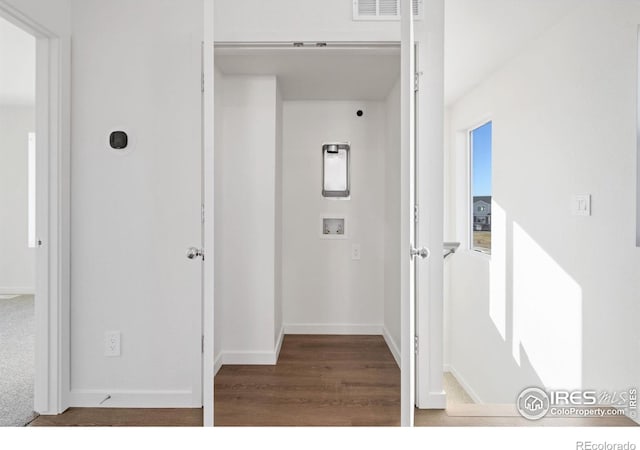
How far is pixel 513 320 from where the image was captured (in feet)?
9.02

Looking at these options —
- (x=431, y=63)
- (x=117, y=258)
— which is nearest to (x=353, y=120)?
(x=431, y=63)

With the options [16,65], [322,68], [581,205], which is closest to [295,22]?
[322,68]

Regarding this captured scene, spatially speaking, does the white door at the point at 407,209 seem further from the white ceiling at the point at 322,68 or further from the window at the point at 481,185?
the window at the point at 481,185

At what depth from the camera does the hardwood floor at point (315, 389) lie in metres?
2.09

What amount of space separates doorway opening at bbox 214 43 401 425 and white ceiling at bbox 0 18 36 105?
6.05 feet

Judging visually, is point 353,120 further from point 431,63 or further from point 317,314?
point 317,314

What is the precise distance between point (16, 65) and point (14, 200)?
2247mm

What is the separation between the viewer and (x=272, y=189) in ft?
9.85

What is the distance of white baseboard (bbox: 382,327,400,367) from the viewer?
2.94m

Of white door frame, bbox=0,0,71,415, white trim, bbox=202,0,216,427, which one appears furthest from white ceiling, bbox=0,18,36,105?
white trim, bbox=202,0,216,427

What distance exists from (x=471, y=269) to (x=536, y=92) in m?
1.38

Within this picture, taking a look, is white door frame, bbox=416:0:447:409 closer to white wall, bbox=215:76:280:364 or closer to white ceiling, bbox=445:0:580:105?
white ceiling, bbox=445:0:580:105

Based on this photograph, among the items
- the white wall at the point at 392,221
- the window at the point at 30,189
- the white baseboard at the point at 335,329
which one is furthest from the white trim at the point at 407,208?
the window at the point at 30,189

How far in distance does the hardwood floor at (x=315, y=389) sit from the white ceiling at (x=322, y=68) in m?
2.02
